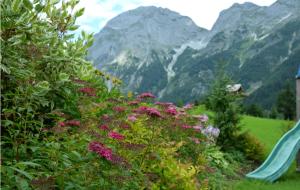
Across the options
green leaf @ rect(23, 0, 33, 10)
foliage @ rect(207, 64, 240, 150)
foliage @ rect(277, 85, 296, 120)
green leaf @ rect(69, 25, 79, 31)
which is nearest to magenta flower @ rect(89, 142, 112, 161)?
green leaf @ rect(23, 0, 33, 10)

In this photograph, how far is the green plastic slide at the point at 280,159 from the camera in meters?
12.8

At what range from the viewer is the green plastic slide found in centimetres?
1284

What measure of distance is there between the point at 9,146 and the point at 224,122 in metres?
11.6

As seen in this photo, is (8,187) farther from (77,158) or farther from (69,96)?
(69,96)

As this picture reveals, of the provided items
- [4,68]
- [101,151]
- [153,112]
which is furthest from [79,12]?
[101,151]

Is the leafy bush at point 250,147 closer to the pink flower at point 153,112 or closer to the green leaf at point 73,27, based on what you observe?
the pink flower at point 153,112

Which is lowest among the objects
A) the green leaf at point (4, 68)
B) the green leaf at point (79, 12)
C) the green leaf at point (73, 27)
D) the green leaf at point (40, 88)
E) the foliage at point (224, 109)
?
the foliage at point (224, 109)

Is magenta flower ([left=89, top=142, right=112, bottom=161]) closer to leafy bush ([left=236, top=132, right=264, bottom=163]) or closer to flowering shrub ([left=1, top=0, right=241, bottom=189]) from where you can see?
flowering shrub ([left=1, top=0, right=241, bottom=189])

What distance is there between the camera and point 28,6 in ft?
19.2

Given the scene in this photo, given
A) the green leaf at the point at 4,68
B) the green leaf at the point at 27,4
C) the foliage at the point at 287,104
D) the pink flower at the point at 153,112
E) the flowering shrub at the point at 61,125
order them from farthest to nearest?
1. the foliage at the point at 287,104
2. the pink flower at the point at 153,112
3. the green leaf at the point at 27,4
4. the green leaf at the point at 4,68
5. the flowering shrub at the point at 61,125

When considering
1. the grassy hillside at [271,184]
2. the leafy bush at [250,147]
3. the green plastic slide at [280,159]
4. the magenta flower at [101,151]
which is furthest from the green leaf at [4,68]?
the leafy bush at [250,147]

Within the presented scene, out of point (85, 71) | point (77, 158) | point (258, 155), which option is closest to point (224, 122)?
point (258, 155)

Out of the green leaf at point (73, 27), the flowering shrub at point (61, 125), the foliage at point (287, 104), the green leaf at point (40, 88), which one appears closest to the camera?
the flowering shrub at point (61, 125)

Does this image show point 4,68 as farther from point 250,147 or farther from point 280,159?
point 250,147
